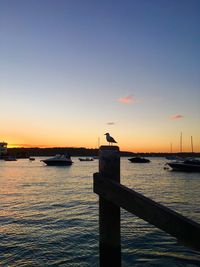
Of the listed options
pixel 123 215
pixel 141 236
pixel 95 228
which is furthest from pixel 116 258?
pixel 123 215

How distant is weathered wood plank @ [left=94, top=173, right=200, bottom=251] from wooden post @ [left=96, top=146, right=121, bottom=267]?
0.19 metres

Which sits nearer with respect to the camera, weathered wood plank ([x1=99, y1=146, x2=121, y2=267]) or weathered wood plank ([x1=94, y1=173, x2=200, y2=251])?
weathered wood plank ([x1=94, y1=173, x2=200, y2=251])

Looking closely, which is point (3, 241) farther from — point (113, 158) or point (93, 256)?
point (113, 158)

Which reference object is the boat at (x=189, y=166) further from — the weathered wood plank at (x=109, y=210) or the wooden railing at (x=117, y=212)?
the weathered wood plank at (x=109, y=210)

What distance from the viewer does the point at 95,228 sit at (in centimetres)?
1686

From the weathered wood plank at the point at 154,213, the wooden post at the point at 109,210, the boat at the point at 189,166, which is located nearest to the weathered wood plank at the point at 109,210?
the wooden post at the point at 109,210

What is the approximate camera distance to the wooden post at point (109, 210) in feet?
18.6

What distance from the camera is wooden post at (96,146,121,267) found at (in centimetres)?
568

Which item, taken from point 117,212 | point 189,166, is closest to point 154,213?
point 117,212

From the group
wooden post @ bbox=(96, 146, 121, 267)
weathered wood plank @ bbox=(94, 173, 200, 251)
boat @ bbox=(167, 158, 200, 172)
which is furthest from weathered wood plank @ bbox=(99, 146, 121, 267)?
boat @ bbox=(167, 158, 200, 172)

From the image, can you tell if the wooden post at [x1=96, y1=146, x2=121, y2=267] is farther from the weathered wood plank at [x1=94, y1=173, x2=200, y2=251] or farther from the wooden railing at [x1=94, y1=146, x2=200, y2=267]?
the weathered wood plank at [x1=94, y1=173, x2=200, y2=251]

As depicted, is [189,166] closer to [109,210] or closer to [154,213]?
[109,210]

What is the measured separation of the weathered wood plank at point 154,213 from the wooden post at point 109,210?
0.19 meters

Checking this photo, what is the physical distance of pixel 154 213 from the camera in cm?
488
